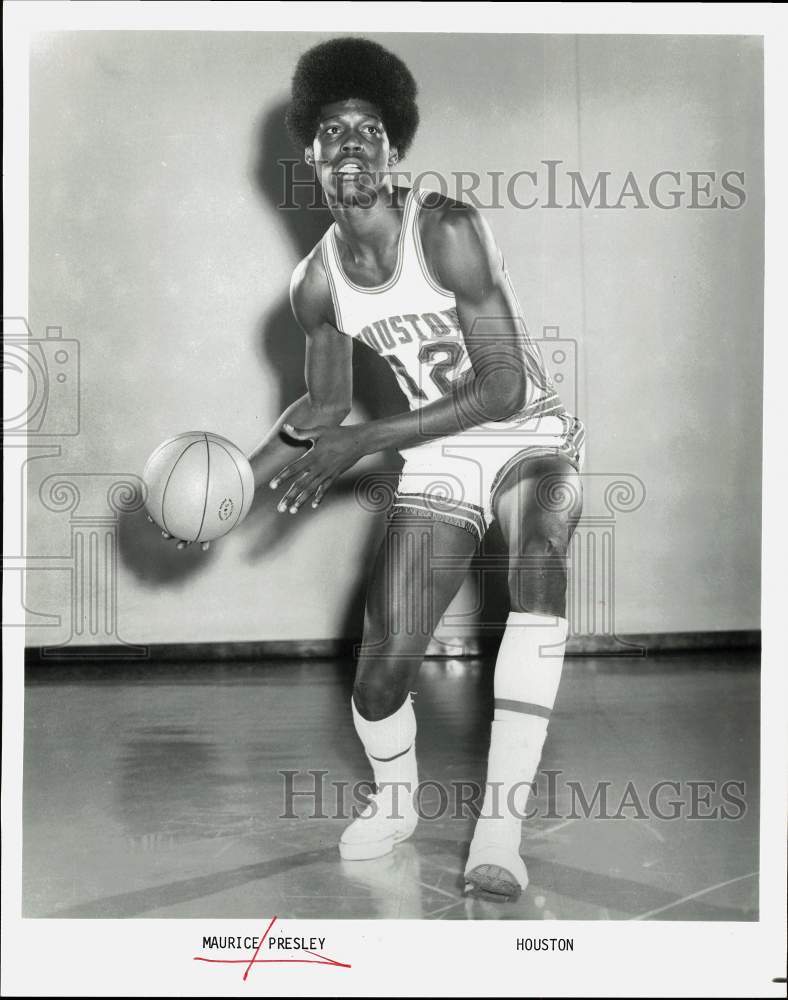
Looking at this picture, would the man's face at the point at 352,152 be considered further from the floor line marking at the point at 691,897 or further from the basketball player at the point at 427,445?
the floor line marking at the point at 691,897

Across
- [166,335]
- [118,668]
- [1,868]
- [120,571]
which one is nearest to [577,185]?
[166,335]

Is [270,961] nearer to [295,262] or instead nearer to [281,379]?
[281,379]

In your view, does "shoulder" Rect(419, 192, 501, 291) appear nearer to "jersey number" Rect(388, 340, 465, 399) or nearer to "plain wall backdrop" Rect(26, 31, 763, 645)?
"jersey number" Rect(388, 340, 465, 399)

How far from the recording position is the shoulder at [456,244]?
285 centimetres

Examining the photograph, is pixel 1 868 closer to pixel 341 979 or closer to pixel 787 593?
pixel 341 979

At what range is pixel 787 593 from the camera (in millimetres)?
2889

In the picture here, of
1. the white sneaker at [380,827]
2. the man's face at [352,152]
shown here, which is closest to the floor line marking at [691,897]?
the white sneaker at [380,827]

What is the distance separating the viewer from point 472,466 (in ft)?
9.48

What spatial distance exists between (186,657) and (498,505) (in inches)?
106

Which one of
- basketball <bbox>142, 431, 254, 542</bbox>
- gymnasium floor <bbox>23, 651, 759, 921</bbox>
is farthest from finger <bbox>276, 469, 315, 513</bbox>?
gymnasium floor <bbox>23, 651, 759, 921</bbox>

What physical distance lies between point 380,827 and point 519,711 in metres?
0.56

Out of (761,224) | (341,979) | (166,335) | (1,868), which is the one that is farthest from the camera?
(166,335)

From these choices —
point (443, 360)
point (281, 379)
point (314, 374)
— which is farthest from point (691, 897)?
point (281, 379)

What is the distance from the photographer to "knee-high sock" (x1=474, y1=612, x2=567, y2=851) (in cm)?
266
